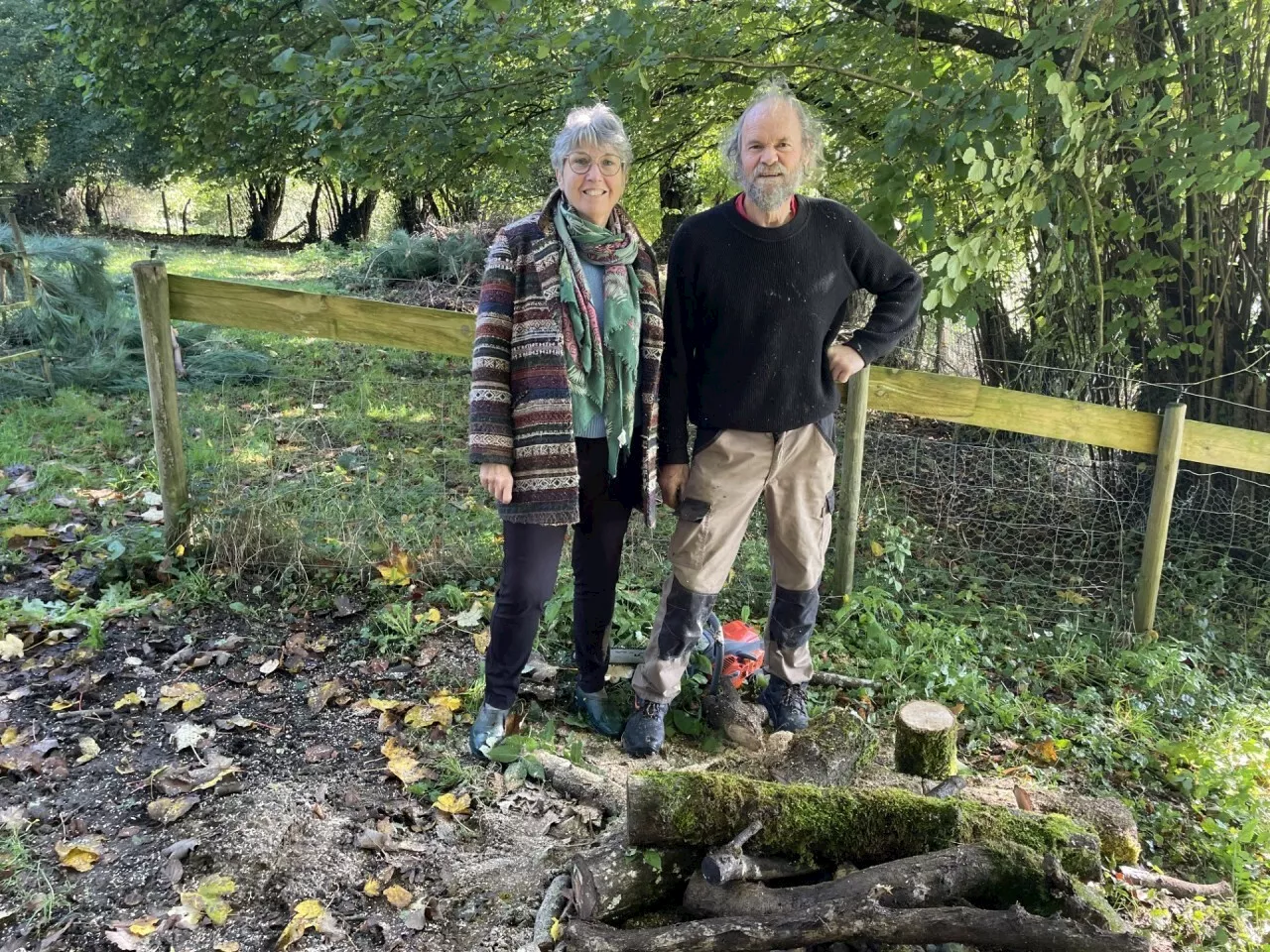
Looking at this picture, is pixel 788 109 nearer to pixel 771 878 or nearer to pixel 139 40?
pixel 771 878

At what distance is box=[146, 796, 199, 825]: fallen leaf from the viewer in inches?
102

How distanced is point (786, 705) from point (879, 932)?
1296 millimetres

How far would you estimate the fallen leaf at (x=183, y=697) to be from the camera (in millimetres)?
3182

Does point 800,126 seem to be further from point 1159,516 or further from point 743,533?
point 1159,516

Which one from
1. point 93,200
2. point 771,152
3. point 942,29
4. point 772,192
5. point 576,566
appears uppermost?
point 93,200

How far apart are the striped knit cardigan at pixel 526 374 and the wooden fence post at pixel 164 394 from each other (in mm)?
2158

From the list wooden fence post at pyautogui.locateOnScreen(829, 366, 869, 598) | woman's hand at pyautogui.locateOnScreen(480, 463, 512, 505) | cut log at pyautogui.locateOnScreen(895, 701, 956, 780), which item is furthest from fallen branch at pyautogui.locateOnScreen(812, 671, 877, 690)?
woman's hand at pyautogui.locateOnScreen(480, 463, 512, 505)

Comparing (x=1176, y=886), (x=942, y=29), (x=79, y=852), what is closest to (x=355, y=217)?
(x=942, y=29)

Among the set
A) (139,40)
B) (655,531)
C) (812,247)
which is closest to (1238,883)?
(812,247)

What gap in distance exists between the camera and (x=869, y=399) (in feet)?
12.8

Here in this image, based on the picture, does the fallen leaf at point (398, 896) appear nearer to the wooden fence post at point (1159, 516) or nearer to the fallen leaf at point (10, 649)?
the fallen leaf at point (10, 649)

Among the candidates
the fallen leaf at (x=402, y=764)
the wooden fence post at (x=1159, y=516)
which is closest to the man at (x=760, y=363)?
the fallen leaf at (x=402, y=764)

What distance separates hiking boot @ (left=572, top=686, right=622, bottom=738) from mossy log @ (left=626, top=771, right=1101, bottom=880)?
0.96 meters

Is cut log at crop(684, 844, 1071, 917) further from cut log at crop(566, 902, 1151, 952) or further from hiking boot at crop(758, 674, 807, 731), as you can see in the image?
hiking boot at crop(758, 674, 807, 731)
